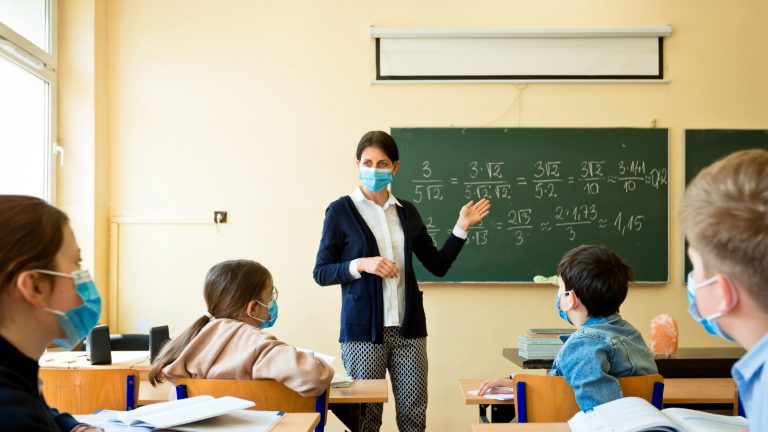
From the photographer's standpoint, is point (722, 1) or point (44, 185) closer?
point (44, 185)

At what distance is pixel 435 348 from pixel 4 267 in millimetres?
3707

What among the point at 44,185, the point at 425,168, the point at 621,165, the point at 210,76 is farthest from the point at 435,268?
the point at 44,185

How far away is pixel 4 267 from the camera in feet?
3.78

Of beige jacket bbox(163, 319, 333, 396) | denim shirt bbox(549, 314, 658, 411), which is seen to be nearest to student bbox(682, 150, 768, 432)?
denim shirt bbox(549, 314, 658, 411)

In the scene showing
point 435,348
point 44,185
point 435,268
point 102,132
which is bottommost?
point 435,348

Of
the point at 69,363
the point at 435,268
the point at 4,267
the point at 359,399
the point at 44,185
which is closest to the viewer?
the point at 4,267

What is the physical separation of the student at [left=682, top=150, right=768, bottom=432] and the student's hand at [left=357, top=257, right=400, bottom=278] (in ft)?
5.96

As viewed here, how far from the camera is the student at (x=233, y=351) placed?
2.14 meters

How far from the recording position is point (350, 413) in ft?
8.82

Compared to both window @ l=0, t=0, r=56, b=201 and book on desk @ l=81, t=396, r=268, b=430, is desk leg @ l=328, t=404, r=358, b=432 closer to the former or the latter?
book on desk @ l=81, t=396, r=268, b=430

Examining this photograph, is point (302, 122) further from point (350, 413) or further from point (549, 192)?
point (350, 413)

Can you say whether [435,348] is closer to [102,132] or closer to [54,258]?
[102,132]

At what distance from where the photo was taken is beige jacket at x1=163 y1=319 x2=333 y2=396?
213cm

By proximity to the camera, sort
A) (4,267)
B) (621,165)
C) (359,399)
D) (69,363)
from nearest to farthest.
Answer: (4,267)
(359,399)
(69,363)
(621,165)
